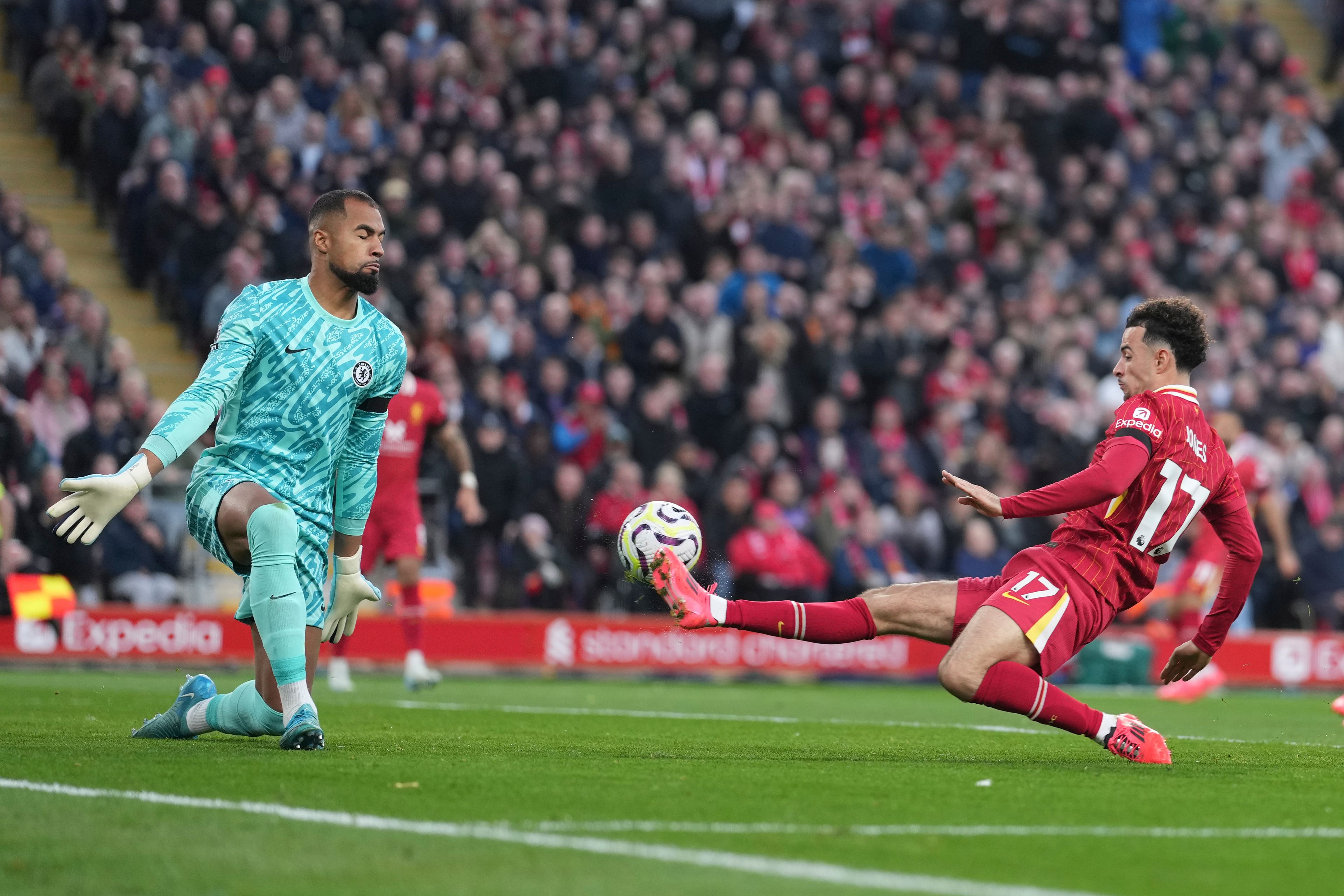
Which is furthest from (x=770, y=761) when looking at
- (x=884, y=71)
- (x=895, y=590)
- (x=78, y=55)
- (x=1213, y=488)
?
(x=884, y=71)

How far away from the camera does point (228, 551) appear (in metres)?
7.36

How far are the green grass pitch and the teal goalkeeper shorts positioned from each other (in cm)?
59

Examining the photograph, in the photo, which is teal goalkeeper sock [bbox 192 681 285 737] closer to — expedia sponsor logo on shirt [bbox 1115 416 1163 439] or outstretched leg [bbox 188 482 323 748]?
outstretched leg [bbox 188 482 323 748]

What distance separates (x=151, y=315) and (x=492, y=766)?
12.5m

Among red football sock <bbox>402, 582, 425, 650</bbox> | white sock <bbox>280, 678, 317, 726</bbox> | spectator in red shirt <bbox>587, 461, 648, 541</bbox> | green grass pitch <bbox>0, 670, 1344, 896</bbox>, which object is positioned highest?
spectator in red shirt <bbox>587, 461, 648, 541</bbox>

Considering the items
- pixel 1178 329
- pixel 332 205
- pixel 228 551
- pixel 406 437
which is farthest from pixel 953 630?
pixel 406 437

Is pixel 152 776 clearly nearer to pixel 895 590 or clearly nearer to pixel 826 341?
pixel 895 590

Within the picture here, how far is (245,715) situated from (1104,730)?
3.36 metres

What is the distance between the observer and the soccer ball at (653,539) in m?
7.66

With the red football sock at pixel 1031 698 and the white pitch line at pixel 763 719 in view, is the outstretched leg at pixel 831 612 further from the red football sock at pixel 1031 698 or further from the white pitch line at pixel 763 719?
the white pitch line at pixel 763 719

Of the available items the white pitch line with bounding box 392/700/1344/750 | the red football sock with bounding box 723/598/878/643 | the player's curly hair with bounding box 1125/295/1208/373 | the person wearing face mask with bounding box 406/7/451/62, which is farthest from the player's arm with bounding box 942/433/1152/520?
the person wearing face mask with bounding box 406/7/451/62

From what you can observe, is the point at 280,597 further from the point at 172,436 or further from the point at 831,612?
the point at 831,612

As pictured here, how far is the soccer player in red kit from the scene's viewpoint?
7.23 meters

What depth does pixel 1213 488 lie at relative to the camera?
25.0 feet
